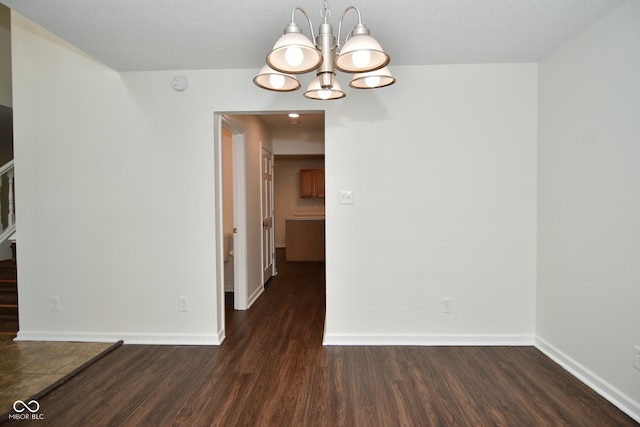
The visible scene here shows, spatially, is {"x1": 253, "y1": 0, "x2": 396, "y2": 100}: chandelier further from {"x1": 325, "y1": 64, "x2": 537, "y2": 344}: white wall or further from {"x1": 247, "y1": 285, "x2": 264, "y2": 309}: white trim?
{"x1": 247, "y1": 285, "x2": 264, "y2": 309}: white trim

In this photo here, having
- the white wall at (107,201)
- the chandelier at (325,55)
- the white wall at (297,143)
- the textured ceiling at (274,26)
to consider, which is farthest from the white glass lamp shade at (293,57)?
the white wall at (297,143)

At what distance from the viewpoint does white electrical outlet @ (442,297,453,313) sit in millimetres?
2865

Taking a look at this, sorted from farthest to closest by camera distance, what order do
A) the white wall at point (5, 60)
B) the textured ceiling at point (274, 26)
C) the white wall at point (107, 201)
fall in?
the white wall at point (5, 60), the white wall at point (107, 201), the textured ceiling at point (274, 26)

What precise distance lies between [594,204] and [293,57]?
207cm

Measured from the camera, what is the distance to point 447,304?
2.87 m

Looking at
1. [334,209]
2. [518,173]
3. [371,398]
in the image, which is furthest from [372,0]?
[371,398]

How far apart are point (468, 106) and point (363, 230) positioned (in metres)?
1.32

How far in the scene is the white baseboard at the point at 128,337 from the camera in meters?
2.95

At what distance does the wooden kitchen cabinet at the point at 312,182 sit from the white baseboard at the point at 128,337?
17.9ft

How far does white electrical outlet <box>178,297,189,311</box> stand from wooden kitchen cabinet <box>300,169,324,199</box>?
538 cm

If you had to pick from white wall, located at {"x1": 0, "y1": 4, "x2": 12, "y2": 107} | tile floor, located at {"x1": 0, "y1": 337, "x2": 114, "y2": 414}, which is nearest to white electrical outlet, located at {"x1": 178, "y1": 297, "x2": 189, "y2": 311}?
tile floor, located at {"x1": 0, "y1": 337, "x2": 114, "y2": 414}

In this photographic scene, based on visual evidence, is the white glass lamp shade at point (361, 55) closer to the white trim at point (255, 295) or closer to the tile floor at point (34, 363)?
the tile floor at point (34, 363)

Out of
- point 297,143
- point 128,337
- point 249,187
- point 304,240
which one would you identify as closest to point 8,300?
point 128,337

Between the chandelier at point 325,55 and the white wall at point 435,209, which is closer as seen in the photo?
the chandelier at point 325,55
